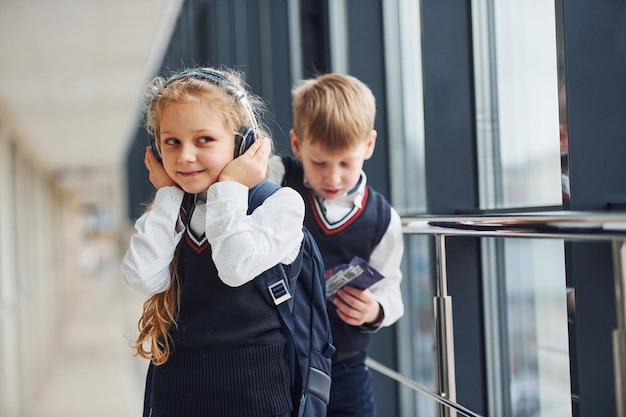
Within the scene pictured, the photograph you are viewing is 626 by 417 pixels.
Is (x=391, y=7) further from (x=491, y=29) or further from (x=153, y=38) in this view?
(x=153, y=38)

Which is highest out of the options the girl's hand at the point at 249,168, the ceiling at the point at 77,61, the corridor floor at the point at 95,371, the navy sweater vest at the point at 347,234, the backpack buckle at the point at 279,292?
the ceiling at the point at 77,61

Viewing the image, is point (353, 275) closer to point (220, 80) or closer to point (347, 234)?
point (347, 234)

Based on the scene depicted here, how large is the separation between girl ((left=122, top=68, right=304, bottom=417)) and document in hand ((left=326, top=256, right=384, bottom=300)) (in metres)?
0.26

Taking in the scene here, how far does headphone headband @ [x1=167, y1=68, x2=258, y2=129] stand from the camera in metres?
1.28

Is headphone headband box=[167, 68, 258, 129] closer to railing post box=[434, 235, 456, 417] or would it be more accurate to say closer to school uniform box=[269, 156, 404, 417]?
school uniform box=[269, 156, 404, 417]

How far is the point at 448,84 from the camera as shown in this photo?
2012 millimetres

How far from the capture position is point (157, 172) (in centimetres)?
133

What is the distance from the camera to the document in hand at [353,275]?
4.90 feet

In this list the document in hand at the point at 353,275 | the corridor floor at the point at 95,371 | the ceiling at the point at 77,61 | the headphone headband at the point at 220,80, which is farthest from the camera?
the corridor floor at the point at 95,371

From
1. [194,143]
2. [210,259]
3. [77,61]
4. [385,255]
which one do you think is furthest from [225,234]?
[77,61]

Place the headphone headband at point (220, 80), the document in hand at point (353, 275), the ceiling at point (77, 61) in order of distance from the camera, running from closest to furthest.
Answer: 1. the headphone headband at point (220, 80)
2. the document in hand at point (353, 275)
3. the ceiling at point (77, 61)

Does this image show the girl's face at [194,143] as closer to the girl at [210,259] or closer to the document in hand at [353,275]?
the girl at [210,259]

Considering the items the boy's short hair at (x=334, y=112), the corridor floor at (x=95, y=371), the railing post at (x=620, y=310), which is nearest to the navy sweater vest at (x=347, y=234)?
the boy's short hair at (x=334, y=112)

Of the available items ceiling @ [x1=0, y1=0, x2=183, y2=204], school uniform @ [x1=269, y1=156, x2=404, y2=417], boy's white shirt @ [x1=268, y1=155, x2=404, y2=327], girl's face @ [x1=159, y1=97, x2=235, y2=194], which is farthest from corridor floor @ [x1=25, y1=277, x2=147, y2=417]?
girl's face @ [x1=159, y1=97, x2=235, y2=194]
